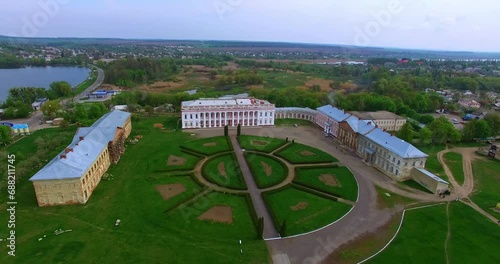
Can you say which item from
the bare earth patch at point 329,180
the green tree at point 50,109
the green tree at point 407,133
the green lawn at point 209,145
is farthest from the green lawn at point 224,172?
the green tree at point 50,109

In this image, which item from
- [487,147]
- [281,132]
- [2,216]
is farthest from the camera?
[281,132]

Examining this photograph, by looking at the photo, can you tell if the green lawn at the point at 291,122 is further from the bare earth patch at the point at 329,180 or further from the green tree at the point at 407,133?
the bare earth patch at the point at 329,180

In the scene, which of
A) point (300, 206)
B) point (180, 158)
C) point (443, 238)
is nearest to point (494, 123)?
point (443, 238)

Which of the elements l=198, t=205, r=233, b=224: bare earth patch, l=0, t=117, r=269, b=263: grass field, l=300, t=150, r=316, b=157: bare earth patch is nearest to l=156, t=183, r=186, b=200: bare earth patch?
l=0, t=117, r=269, b=263: grass field

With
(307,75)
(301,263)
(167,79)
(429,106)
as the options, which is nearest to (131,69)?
(167,79)

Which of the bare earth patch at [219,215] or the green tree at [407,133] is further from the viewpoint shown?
the green tree at [407,133]

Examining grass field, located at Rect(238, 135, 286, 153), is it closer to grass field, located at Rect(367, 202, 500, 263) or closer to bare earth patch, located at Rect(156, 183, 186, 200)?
bare earth patch, located at Rect(156, 183, 186, 200)

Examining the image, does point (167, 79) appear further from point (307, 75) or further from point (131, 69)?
point (307, 75)

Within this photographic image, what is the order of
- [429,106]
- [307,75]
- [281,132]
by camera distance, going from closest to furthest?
[281,132]
[429,106]
[307,75]
